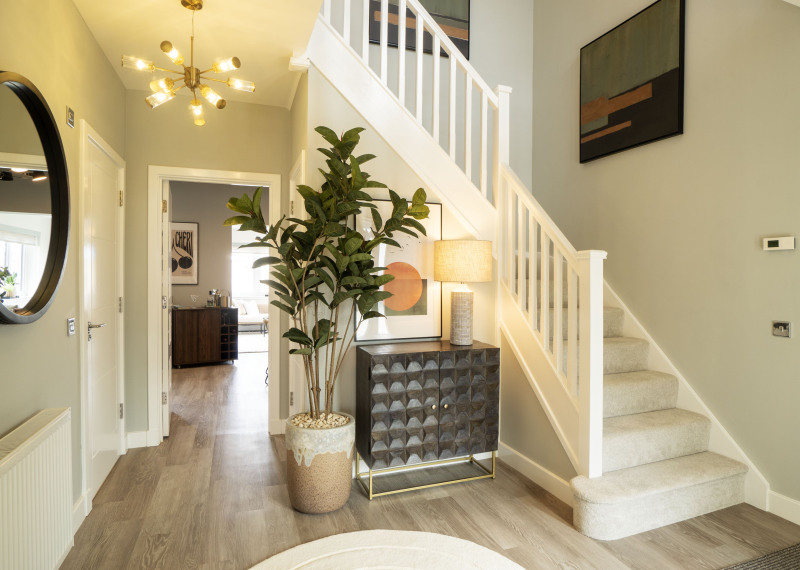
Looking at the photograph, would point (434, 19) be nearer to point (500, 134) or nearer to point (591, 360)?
point (500, 134)

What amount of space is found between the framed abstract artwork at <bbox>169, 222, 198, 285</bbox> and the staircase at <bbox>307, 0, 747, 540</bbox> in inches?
218

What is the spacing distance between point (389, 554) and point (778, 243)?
2.60 m

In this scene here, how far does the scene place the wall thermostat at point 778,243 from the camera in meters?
2.49

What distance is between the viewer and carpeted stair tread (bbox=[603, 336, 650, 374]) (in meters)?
3.21

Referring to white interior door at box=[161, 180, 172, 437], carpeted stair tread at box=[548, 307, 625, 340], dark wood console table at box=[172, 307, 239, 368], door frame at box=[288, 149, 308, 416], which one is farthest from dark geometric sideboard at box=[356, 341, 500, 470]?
dark wood console table at box=[172, 307, 239, 368]

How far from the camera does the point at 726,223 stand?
285 centimetres

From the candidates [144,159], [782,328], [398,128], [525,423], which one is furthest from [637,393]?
[144,159]

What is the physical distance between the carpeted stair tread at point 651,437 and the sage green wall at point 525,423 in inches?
10.5

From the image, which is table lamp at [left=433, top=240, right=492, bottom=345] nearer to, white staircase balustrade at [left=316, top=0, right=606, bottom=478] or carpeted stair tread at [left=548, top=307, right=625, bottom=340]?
white staircase balustrade at [left=316, top=0, right=606, bottom=478]

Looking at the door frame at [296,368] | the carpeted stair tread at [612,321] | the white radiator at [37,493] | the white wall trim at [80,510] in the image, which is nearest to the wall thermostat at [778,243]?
the carpeted stair tread at [612,321]

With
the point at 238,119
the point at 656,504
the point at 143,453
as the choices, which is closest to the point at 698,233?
the point at 656,504

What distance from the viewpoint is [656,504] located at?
2424 mm

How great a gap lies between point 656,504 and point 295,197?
9.69 feet

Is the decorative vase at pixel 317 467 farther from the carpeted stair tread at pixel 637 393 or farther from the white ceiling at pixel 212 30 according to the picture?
the white ceiling at pixel 212 30
